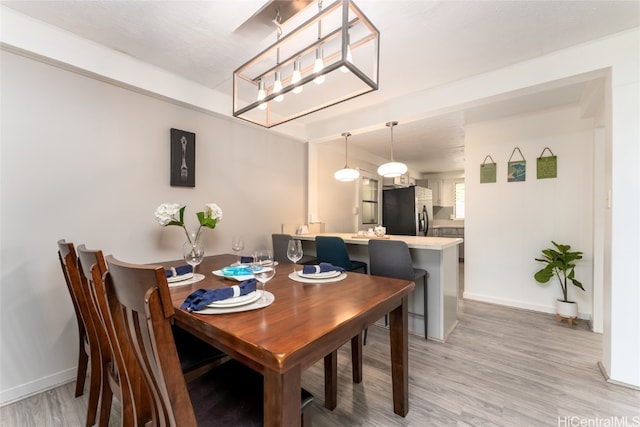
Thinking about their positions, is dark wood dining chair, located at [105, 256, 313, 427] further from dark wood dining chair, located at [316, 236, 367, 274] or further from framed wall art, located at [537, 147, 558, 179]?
framed wall art, located at [537, 147, 558, 179]

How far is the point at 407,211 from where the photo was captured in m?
5.75

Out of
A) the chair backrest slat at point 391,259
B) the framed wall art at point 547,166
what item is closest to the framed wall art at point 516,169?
the framed wall art at point 547,166

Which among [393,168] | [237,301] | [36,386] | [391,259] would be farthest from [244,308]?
[393,168]

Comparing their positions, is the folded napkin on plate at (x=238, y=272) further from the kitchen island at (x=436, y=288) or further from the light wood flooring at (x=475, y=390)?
the kitchen island at (x=436, y=288)

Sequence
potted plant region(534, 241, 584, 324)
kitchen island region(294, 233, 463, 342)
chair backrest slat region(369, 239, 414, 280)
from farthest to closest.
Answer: potted plant region(534, 241, 584, 324) < kitchen island region(294, 233, 463, 342) < chair backrest slat region(369, 239, 414, 280)

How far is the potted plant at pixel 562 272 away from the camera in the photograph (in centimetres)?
280

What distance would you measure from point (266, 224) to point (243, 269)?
5.90 ft

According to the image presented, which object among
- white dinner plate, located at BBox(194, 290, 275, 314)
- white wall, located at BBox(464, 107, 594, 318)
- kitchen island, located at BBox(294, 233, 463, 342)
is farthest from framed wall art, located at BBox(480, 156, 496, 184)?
white dinner plate, located at BBox(194, 290, 275, 314)

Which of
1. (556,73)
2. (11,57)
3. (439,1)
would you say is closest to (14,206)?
(11,57)

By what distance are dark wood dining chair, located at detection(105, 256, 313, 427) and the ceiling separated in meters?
1.61

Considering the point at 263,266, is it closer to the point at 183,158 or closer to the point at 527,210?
the point at 183,158

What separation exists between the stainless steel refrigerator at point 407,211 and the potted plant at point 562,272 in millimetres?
2654

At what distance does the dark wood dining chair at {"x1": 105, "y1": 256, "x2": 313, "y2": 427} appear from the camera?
704 mm

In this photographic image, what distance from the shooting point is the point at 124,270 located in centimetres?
75
